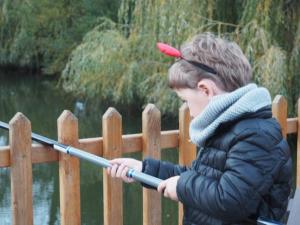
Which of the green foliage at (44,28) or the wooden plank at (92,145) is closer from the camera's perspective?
the wooden plank at (92,145)

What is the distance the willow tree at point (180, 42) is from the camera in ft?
23.4

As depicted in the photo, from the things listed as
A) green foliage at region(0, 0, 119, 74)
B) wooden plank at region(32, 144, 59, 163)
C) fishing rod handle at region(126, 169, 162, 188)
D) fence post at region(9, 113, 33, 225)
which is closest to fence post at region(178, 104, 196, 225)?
wooden plank at region(32, 144, 59, 163)

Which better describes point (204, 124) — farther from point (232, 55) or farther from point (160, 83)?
point (160, 83)

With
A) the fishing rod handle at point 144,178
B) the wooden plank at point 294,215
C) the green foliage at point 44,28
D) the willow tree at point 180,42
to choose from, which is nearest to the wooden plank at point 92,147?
the fishing rod handle at point 144,178

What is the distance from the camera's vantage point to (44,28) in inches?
795

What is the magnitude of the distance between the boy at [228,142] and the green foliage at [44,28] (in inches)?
671

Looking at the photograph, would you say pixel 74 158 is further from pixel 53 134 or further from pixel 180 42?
pixel 53 134

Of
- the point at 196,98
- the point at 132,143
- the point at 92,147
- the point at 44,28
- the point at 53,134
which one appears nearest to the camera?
the point at 196,98

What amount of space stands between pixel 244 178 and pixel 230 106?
21 centimetres

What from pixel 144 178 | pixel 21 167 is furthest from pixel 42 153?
pixel 144 178

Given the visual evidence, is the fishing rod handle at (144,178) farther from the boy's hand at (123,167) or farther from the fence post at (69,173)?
the fence post at (69,173)

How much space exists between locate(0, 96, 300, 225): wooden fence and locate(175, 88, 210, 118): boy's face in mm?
923

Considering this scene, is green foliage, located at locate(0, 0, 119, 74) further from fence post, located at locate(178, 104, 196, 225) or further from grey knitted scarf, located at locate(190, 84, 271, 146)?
grey knitted scarf, located at locate(190, 84, 271, 146)

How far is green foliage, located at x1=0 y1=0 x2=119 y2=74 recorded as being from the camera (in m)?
18.8
